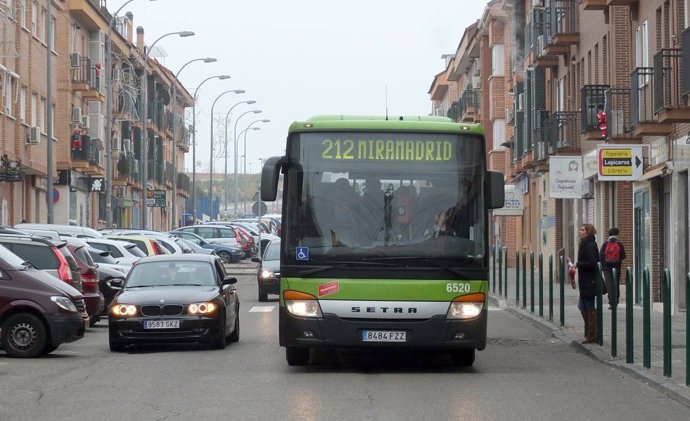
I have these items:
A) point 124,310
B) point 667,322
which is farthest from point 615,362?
point 124,310

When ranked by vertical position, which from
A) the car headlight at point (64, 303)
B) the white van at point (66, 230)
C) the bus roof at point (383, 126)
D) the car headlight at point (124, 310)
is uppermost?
the bus roof at point (383, 126)

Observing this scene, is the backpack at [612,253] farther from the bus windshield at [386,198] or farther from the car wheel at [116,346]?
the bus windshield at [386,198]

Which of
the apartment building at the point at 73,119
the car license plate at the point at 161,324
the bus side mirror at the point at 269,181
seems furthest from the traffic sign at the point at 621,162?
the apartment building at the point at 73,119

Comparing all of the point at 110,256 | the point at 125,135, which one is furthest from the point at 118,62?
the point at 110,256

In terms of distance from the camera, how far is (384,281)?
57.6 feet

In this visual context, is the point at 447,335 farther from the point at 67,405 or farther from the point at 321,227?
the point at 67,405

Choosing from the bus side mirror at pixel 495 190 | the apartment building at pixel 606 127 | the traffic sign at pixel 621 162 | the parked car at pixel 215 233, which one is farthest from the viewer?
the parked car at pixel 215 233

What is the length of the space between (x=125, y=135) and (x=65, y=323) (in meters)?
61.4

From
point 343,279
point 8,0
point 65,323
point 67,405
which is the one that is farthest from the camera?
point 8,0

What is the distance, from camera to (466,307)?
17719 mm

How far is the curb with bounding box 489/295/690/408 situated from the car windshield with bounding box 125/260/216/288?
17.8 feet

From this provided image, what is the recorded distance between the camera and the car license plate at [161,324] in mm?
21453

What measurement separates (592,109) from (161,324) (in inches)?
753

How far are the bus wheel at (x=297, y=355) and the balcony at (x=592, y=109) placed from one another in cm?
2002
